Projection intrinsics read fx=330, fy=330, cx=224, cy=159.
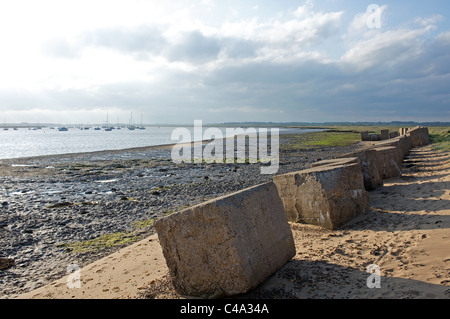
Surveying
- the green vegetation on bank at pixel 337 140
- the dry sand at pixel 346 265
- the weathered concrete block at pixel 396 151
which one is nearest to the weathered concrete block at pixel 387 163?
the weathered concrete block at pixel 396 151

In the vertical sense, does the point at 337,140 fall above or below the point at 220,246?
above

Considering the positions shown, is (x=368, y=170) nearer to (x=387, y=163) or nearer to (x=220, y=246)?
(x=387, y=163)

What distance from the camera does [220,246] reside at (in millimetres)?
3879

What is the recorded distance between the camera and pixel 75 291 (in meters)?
4.80

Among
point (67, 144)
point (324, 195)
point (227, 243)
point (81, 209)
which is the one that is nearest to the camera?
point (227, 243)

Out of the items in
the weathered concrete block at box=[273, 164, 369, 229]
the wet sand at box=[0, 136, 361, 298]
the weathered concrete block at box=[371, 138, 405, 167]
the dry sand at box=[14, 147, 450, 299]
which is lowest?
the wet sand at box=[0, 136, 361, 298]

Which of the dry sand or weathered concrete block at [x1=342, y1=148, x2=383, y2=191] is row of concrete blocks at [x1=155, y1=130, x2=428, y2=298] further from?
weathered concrete block at [x1=342, y1=148, x2=383, y2=191]

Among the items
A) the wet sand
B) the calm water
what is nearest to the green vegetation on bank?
the wet sand

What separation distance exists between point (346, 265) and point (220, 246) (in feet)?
6.05

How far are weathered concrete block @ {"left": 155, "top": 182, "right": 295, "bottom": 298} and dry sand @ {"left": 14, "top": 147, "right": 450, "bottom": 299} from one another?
235mm

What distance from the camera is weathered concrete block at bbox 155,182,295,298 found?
385cm

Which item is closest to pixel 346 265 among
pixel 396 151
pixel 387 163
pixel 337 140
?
pixel 387 163
